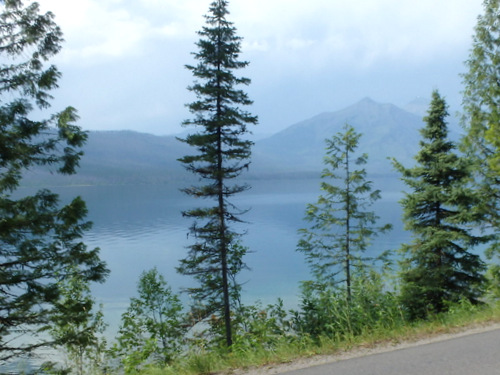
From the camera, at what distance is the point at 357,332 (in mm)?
5438

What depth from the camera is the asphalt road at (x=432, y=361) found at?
13.3 ft

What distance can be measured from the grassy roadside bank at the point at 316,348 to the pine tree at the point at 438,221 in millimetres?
8341

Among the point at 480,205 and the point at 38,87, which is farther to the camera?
the point at 480,205

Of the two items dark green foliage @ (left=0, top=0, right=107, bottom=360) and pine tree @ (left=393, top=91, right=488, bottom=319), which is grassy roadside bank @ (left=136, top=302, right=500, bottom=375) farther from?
pine tree @ (left=393, top=91, right=488, bottom=319)

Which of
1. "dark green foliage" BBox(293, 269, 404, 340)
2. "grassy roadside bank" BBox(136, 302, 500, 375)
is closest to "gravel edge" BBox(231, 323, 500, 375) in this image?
"grassy roadside bank" BBox(136, 302, 500, 375)

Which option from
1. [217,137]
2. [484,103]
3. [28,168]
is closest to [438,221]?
[484,103]

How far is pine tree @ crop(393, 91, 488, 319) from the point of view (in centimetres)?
1373

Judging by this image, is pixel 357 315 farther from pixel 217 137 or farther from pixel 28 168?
pixel 217 137

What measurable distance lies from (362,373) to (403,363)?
0.54m

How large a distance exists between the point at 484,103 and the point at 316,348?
1383 cm

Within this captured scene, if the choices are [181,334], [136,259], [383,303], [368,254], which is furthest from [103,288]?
[383,303]

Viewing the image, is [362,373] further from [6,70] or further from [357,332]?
[6,70]

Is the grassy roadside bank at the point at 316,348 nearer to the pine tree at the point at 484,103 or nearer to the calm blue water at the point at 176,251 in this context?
the pine tree at the point at 484,103

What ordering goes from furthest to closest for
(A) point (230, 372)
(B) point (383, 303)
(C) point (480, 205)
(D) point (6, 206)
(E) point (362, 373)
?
(C) point (480, 205)
(D) point (6, 206)
(B) point (383, 303)
(A) point (230, 372)
(E) point (362, 373)
